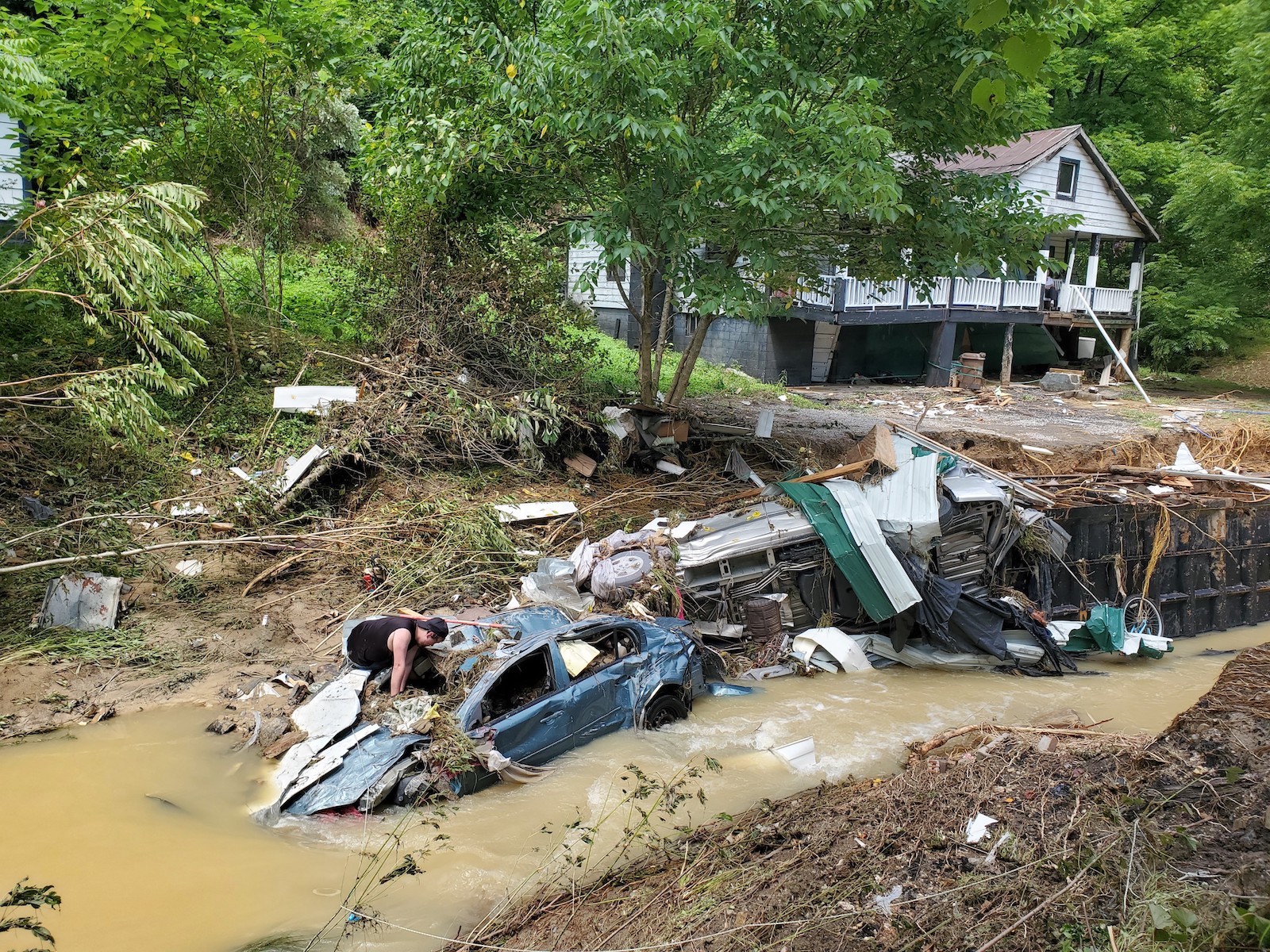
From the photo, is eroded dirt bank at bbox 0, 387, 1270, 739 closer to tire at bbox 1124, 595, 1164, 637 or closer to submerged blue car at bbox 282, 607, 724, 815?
submerged blue car at bbox 282, 607, 724, 815

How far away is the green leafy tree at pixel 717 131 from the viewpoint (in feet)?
31.1

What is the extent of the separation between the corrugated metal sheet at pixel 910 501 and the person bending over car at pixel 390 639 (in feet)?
17.6

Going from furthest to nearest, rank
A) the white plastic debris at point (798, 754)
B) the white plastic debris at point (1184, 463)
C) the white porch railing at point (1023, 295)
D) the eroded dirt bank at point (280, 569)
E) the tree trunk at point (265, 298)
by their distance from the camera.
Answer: the white porch railing at point (1023, 295) → the tree trunk at point (265, 298) → the white plastic debris at point (1184, 463) → the eroded dirt bank at point (280, 569) → the white plastic debris at point (798, 754)

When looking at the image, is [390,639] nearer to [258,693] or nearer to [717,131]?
[258,693]

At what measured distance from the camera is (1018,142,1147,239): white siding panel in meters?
25.9

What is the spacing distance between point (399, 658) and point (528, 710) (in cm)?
116

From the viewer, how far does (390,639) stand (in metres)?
7.07

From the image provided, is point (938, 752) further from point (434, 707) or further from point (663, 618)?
point (434, 707)

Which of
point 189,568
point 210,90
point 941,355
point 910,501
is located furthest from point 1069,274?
point 189,568

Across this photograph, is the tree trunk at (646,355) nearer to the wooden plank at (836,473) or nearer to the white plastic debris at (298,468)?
the wooden plank at (836,473)

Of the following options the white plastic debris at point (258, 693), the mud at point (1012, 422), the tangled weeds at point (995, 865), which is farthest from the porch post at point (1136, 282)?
the white plastic debris at point (258, 693)

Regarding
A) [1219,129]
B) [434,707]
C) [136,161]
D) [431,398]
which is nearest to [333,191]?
[136,161]

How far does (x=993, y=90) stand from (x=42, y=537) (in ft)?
31.8

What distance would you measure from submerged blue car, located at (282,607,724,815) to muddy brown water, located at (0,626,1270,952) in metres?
0.17
